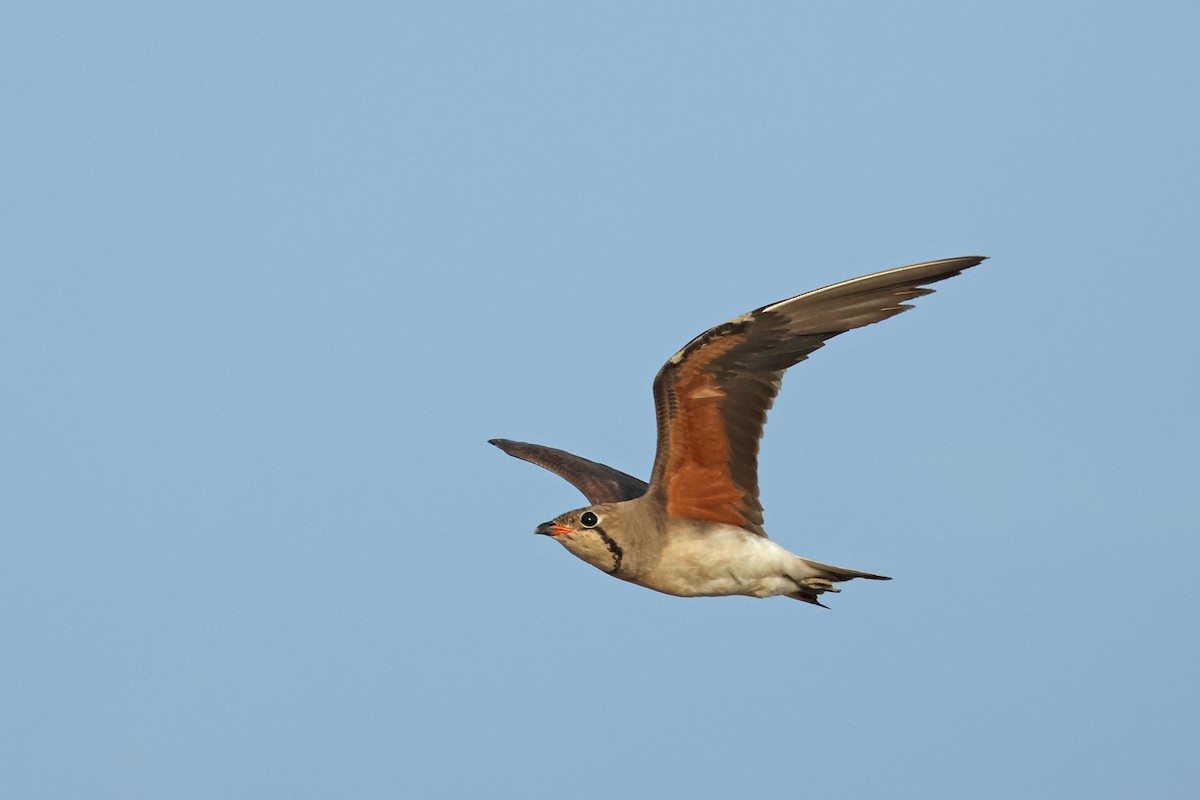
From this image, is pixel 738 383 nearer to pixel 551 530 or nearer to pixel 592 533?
pixel 592 533

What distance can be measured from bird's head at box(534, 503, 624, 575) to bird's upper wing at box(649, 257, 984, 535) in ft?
2.25

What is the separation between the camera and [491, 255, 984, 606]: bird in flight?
54.2 ft

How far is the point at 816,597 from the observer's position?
709 inches

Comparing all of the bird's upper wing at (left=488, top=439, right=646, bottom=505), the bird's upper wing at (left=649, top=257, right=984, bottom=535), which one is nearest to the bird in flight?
the bird's upper wing at (left=649, top=257, right=984, bottom=535)

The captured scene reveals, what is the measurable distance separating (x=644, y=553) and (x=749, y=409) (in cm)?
202

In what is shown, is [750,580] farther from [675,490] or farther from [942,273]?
[942,273]

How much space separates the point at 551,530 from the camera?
1775 centimetres

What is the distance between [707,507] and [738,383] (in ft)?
5.91

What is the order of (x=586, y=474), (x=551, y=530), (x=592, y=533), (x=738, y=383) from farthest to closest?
(x=586, y=474) < (x=551, y=530) < (x=592, y=533) < (x=738, y=383)

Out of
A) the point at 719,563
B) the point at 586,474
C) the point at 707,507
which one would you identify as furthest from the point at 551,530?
the point at 586,474

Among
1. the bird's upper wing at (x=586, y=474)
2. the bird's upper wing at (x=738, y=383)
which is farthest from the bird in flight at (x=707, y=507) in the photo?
the bird's upper wing at (x=586, y=474)

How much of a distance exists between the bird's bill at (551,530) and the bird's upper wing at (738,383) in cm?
107

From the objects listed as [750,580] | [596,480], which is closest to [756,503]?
[750,580]

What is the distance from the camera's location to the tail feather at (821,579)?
1761 cm
